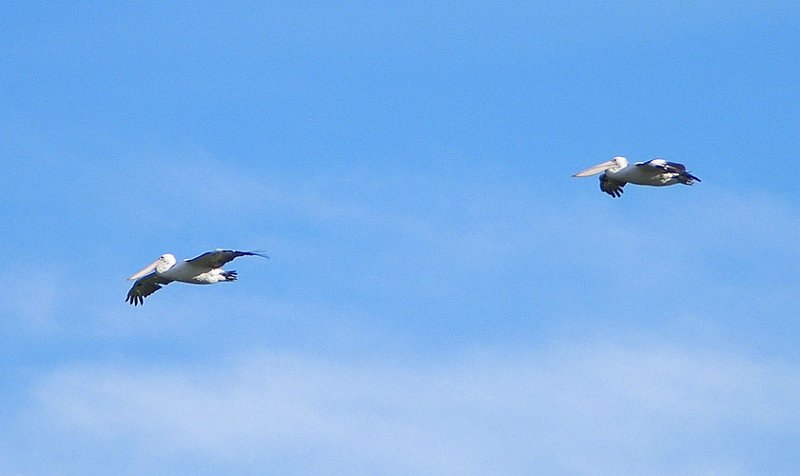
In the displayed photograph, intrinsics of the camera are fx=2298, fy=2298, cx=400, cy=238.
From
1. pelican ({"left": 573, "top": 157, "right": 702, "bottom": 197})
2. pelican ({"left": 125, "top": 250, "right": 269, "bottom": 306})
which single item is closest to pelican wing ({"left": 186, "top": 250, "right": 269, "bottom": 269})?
pelican ({"left": 125, "top": 250, "right": 269, "bottom": 306})

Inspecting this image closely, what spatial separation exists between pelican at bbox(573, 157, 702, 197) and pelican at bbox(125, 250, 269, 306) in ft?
24.4

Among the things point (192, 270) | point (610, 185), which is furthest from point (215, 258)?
point (610, 185)

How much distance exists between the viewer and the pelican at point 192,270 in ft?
138

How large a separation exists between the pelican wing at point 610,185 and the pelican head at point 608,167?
148 mm

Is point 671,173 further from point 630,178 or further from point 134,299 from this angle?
point 134,299

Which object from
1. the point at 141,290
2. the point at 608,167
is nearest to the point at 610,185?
the point at 608,167

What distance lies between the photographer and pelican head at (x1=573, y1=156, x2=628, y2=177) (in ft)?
146

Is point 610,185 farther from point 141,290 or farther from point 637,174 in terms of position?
point 141,290

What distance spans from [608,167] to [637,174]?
1.19 m

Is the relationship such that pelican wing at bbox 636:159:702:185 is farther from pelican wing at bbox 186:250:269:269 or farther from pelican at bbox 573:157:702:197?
pelican wing at bbox 186:250:269:269

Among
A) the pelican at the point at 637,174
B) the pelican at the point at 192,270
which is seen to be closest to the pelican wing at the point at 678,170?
the pelican at the point at 637,174

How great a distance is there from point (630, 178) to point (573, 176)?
158cm

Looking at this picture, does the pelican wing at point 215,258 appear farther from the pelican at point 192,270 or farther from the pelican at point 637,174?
the pelican at point 637,174

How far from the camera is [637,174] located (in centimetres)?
4350
